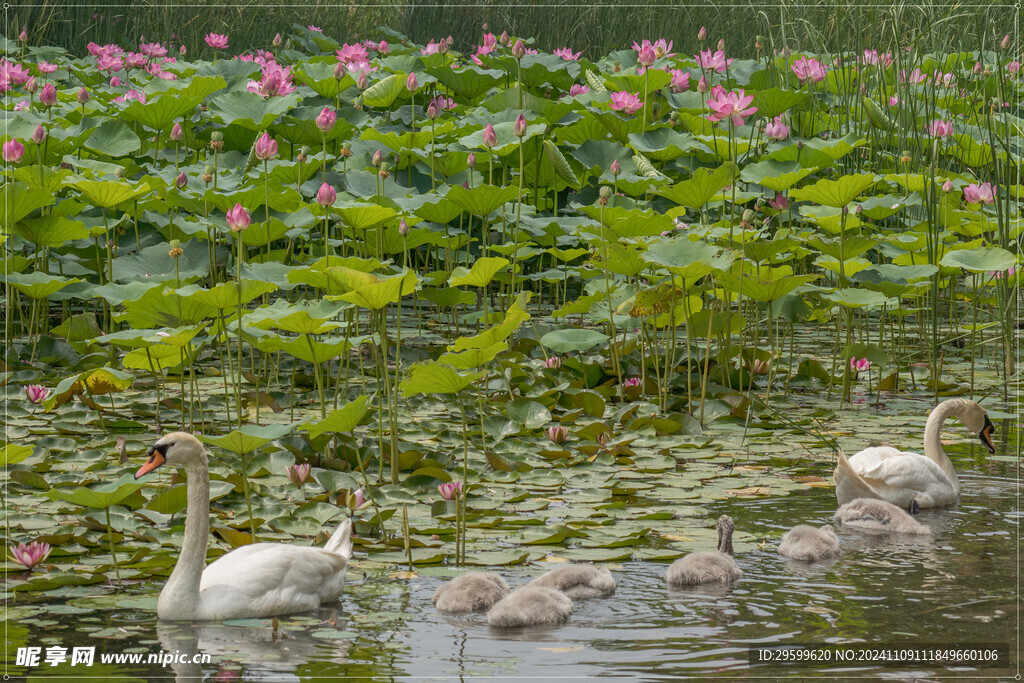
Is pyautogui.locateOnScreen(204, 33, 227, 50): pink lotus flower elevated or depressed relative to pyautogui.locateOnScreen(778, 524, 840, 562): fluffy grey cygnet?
elevated

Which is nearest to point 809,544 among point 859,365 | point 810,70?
point 859,365

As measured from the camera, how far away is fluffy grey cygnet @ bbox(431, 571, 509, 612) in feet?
9.64

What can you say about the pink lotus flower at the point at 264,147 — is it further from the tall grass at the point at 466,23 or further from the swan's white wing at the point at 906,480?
the tall grass at the point at 466,23

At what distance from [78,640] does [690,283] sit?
3298 mm

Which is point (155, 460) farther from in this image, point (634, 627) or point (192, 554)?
point (634, 627)

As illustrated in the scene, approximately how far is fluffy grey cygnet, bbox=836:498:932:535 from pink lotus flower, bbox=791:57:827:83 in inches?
170

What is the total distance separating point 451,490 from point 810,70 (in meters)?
5.13

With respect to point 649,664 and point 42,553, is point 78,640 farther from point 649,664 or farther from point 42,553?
point 649,664

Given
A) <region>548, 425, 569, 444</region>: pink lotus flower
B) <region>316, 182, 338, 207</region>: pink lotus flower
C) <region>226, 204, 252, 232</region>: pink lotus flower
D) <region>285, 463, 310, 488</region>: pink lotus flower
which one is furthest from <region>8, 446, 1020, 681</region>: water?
<region>316, 182, 338, 207</region>: pink lotus flower

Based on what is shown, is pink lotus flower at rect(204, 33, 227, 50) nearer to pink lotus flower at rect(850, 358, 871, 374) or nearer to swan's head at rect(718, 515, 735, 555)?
pink lotus flower at rect(850, 358, 871, 374)

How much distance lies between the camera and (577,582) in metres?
3.04

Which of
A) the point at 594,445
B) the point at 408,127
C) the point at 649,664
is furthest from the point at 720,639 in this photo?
the point at 408,127

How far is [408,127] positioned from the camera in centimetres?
805

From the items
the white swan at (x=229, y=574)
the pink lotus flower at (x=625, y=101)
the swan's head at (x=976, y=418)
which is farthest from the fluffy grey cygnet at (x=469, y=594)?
the pink lotus flower at (x=625, y=101)
